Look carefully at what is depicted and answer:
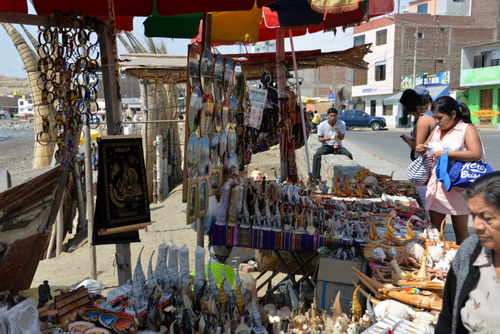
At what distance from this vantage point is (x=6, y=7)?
3258mm

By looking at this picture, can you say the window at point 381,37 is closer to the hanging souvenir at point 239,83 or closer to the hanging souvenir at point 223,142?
the hanging souvenir at point 239,83

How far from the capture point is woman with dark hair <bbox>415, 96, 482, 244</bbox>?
4.05 m

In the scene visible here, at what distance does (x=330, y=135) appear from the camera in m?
8.46

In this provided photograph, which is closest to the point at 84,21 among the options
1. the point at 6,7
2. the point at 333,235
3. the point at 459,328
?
the point at 6,7

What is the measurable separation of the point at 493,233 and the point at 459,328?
1.32ft

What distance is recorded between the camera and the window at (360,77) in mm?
42963

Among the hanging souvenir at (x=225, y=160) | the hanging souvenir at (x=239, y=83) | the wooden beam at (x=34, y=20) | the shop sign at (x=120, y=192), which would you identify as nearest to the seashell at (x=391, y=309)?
the shop sign at (x=120, y=192)

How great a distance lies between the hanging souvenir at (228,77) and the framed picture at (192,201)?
1.09 metres

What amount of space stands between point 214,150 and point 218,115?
11.8 inches

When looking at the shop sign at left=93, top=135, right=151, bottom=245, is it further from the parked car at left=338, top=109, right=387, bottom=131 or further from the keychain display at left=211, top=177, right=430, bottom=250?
the parked car at left=338, top=109, right=387, bottom=131

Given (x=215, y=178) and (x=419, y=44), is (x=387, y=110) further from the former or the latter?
(x=215, y=178)

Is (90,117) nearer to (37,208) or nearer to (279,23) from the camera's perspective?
(37,208)

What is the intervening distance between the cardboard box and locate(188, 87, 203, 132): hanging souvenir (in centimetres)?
134

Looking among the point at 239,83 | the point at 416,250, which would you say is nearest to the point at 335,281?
the point at 416,250
